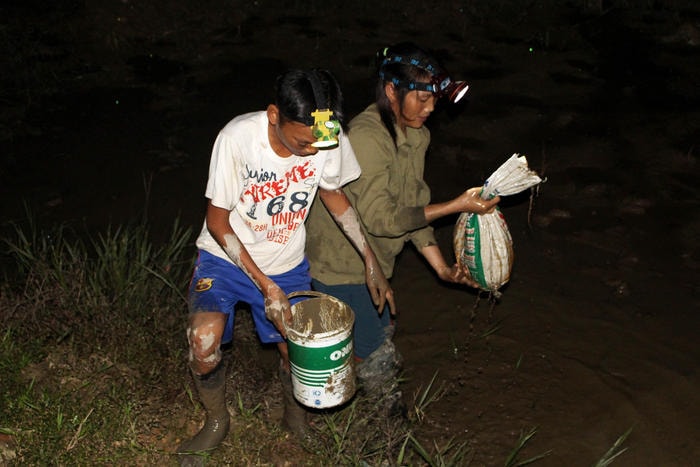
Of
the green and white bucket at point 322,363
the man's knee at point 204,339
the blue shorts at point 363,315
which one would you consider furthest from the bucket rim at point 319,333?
the man's knee at point 204,339

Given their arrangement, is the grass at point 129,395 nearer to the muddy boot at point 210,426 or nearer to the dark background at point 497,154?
the muddy boot at point 210,426

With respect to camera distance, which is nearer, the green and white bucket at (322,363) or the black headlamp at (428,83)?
the green and white bucket at (322,363)

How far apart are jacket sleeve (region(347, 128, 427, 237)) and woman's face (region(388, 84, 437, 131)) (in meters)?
0.12

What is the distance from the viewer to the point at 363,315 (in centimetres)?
302

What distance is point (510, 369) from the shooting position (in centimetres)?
377

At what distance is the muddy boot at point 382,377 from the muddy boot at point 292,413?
1.01 feet

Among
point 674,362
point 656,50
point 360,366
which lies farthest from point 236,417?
point 656,50

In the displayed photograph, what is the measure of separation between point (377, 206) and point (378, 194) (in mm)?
51

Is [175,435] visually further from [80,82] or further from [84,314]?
[80,82]

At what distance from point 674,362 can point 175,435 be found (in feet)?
8.61

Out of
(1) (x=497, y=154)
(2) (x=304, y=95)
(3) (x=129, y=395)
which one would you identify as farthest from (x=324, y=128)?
(1) (x=497, y=154)

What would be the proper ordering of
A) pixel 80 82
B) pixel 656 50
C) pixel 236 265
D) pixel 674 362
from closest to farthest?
pixel 236 265 < pixel 674 362 < pixel 80 82 < pixel 656 50

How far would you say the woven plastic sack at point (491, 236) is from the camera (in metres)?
2.69

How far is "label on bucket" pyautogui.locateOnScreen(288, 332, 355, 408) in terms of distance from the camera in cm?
247
